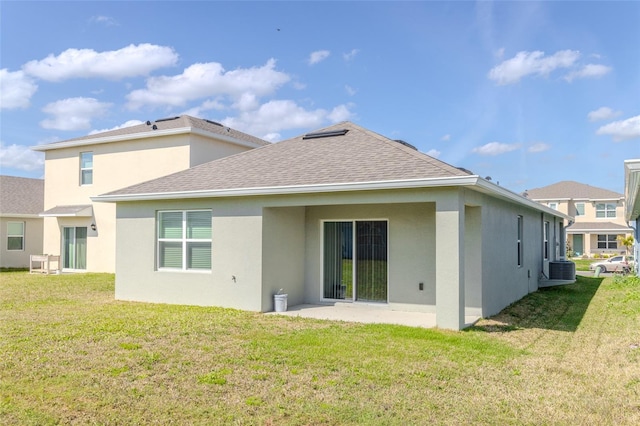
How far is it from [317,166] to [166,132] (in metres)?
9.63

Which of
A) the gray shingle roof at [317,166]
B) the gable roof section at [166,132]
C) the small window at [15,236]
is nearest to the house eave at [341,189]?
the gray shingle roof at [317,166]

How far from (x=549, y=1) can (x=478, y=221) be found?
766cm

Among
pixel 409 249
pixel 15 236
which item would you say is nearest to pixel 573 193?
pixel 409 249

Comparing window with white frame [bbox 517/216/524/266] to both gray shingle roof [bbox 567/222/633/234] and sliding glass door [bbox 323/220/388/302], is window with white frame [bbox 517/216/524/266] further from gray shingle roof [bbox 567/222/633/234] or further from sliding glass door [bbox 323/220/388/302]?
gray shingle roof [bbox 567/222/633/234]

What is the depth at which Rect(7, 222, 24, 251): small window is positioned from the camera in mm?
25297

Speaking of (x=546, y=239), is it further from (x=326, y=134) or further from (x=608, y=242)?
(x=608, y=242)

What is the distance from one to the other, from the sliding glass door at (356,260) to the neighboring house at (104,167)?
8.72 m

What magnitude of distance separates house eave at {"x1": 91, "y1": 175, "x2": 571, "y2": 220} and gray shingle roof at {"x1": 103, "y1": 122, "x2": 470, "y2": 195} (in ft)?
0.46

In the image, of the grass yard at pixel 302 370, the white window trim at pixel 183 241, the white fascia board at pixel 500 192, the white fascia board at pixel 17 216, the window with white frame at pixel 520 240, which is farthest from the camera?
the white fascia board at pixel 17 216

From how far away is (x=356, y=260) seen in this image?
39.7 ft

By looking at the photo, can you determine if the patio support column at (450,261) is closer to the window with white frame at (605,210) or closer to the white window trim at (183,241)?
the white window trim at (183,241)

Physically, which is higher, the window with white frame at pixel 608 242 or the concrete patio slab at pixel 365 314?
the window with white frame at pixel 608 242

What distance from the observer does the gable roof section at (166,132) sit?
18.9 m

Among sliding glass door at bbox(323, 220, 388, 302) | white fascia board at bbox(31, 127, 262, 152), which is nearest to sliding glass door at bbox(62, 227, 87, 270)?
white fascia board at bbox(31, 127, 262, 152)
